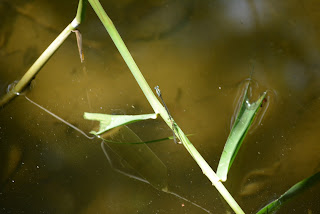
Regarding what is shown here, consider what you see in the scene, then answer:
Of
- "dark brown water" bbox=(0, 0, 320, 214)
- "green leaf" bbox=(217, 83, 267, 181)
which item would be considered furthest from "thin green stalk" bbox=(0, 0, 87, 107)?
"green leaf" bbox=(217, 83, 267, 181)

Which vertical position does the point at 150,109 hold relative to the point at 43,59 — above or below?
below

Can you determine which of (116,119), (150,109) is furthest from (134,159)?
(116,119)

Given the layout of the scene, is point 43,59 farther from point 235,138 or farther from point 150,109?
point 235,138

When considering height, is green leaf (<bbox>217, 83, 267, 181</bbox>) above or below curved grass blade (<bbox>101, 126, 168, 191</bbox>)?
below

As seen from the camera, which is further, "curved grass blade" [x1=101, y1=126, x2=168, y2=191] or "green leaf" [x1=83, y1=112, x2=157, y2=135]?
"curved grass blade" [x1=101, y1=126, x2=168, y2=191]

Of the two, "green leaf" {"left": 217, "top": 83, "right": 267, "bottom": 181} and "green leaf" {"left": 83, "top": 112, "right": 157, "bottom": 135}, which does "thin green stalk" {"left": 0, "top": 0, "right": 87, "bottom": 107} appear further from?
"green leaf" {"left": 217, "top": 83, "right": 267, "bottom": 181}

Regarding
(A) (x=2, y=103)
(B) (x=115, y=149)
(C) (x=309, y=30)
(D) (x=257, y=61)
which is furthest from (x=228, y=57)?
(A) (x=2, y=103)
